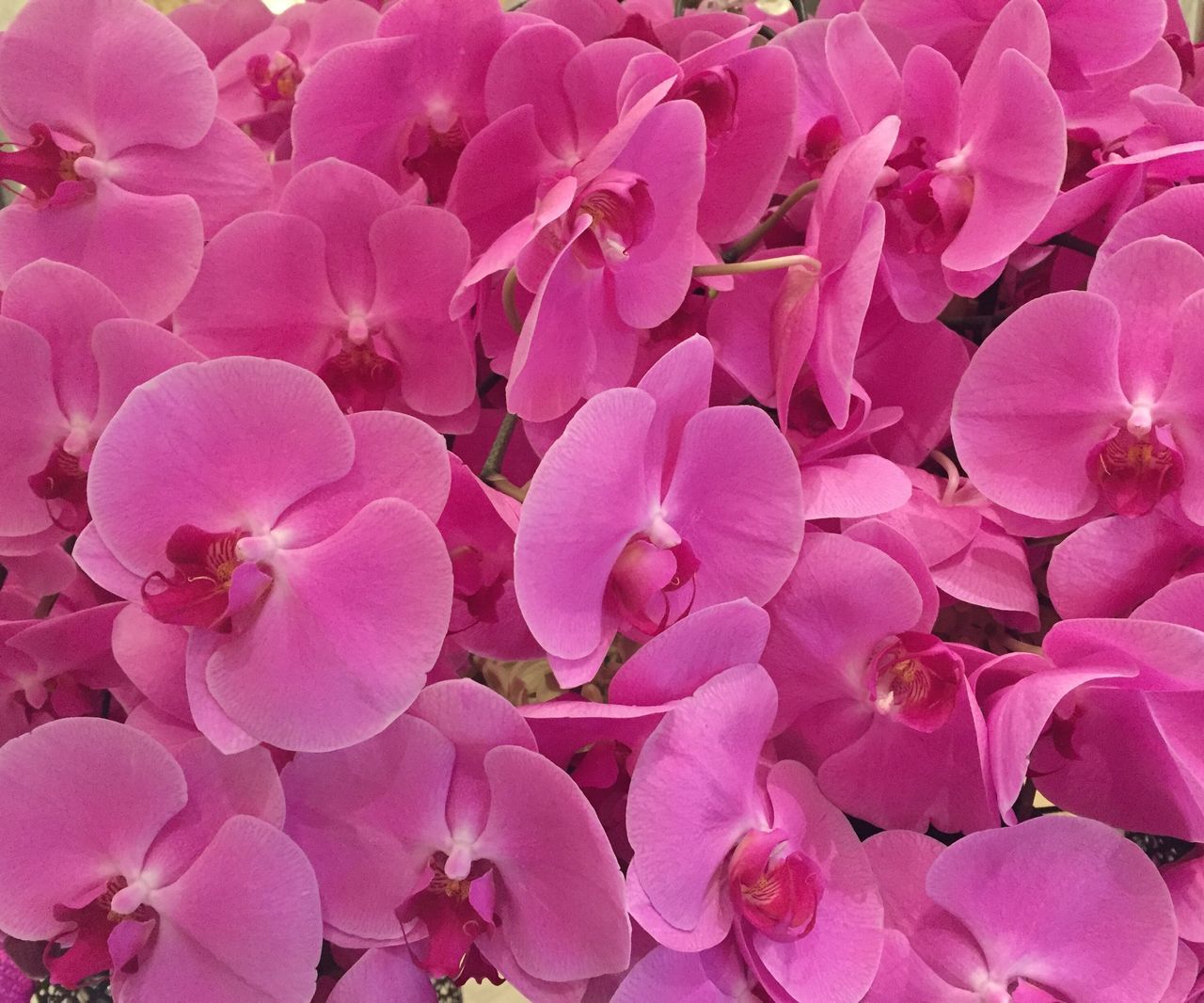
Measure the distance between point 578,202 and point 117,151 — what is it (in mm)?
241

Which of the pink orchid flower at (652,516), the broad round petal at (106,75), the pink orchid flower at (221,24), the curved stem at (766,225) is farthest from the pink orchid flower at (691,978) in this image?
the pink orchid flower at (221,24)

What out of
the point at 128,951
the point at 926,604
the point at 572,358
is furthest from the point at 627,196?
the point at 128,951

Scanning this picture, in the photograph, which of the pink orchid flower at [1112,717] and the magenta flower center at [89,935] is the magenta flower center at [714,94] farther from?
the magenta flower center at [89,935]

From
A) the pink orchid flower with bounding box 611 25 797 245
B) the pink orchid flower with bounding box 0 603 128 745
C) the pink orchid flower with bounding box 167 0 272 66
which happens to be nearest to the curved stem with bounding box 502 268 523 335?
the pink orchid flower with bounding box 611 25 797 245

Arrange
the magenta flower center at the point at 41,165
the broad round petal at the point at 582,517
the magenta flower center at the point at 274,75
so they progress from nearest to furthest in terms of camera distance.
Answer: the broad round petal at the point at 582,517
the magenta flower center at the point at 41,165
the magenta flower center at the point at 274,75

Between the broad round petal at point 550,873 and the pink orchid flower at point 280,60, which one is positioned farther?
the pink orchid flower at point 280,60

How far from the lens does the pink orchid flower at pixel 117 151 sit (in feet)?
1.49

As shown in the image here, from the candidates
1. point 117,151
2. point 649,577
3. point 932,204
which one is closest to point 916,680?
point 649,577

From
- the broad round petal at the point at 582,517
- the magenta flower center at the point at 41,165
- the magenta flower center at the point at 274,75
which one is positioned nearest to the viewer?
the broad round petal at the point at 582,517

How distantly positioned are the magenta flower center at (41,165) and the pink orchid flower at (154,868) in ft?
0.86

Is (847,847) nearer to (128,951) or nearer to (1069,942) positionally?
(1069,942)

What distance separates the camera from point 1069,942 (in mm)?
424

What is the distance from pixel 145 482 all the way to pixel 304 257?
14 cm

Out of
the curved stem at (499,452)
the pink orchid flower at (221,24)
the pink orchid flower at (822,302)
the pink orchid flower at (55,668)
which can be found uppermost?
the pink orchid flower at (221,24)
